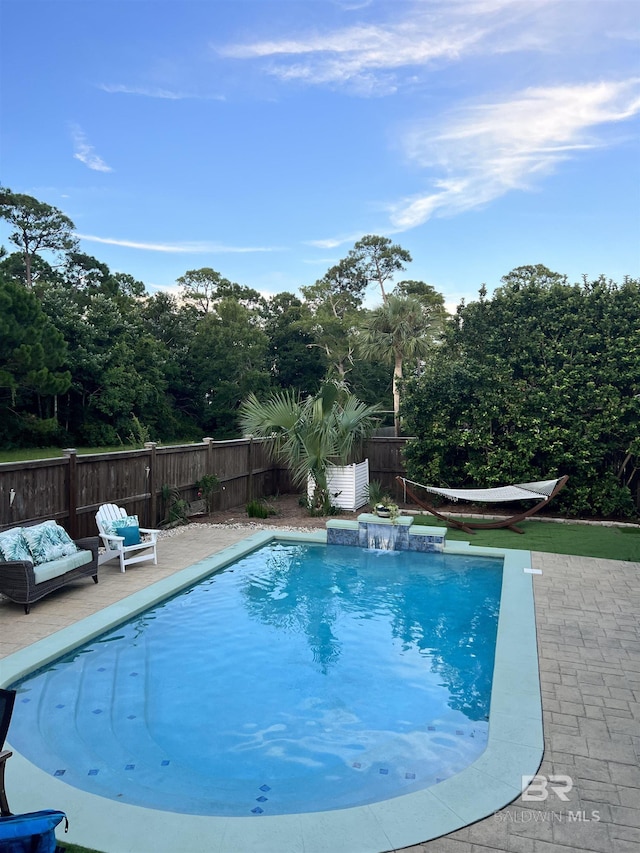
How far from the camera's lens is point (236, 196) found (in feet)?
67.4

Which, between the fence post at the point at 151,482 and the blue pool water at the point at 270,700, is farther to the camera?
the fence post at the point at 151,482

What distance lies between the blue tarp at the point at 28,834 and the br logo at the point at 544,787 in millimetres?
2360

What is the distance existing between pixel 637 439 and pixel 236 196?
15624 millimetres

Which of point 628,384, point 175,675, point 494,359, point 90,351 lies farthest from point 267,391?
point 175,675

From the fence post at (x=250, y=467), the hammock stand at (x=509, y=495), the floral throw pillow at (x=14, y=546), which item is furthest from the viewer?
the fence post at (x=250, y=467)

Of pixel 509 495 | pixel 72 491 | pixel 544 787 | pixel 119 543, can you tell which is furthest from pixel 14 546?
pixel 509 495

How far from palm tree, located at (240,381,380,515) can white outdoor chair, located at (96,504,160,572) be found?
4.54 metres

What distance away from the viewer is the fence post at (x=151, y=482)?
9742 millimetres

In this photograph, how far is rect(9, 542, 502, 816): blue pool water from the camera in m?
3.52

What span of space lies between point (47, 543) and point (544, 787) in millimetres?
5568

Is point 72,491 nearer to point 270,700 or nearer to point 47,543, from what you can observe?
point 47,543

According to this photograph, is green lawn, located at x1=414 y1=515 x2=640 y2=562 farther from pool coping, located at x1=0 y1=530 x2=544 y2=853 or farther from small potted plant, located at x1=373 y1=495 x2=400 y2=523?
pool coping, located at x1=0 y1=530 x2=544 y2=853

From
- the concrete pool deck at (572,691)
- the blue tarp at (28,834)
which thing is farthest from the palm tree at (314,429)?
the blue tarp at (28,834)

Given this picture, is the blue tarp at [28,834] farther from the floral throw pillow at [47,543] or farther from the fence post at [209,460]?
the fence post at [209,460]
